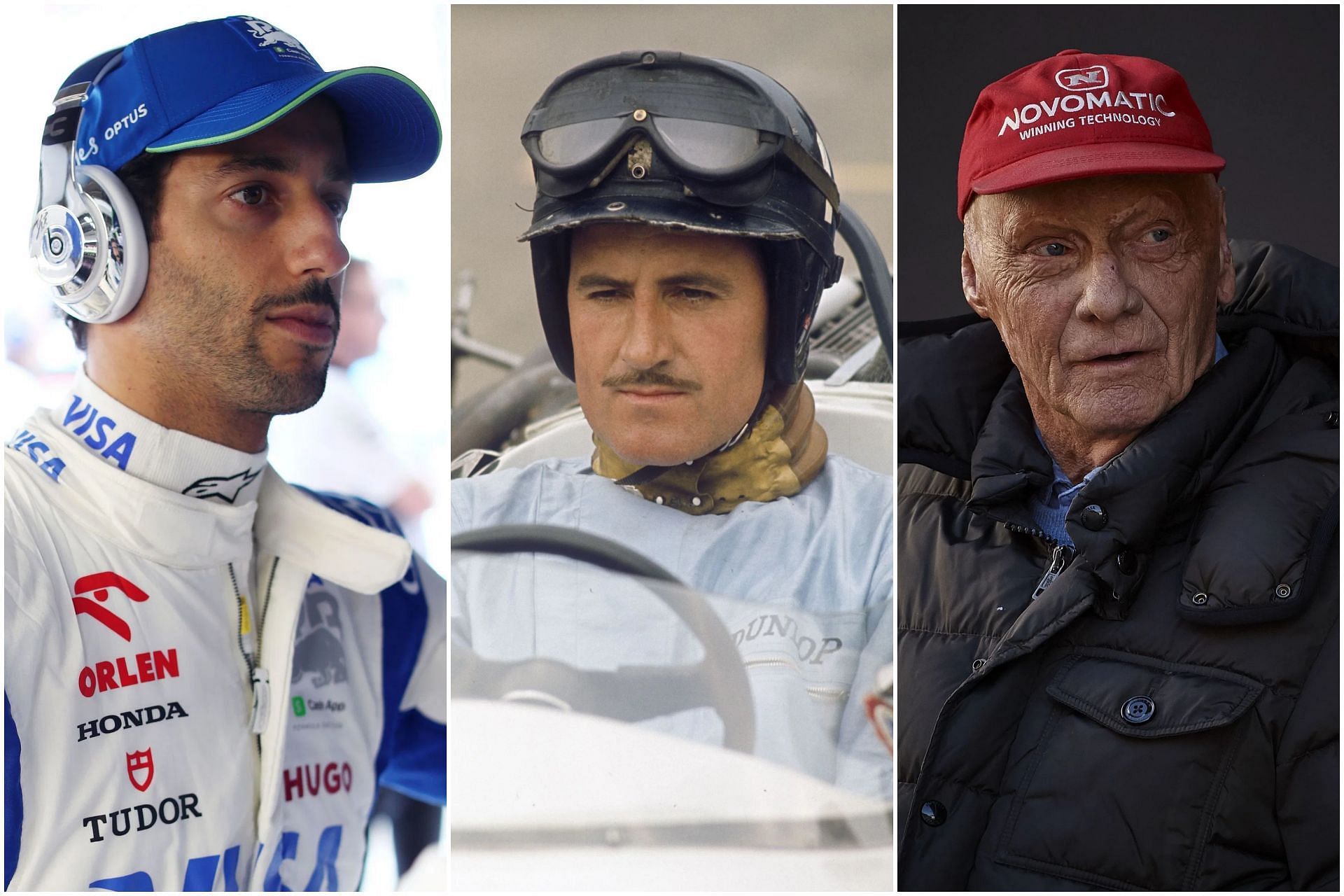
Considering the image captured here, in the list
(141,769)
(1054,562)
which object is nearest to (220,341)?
(141,769)

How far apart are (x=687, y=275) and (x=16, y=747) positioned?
1.27 m

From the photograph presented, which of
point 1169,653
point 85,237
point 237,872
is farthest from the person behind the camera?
point 237,872

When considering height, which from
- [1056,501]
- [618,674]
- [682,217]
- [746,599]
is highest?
[682,217]

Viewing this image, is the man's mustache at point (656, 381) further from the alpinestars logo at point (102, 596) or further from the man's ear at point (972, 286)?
the alpinestars logo at point (102, 596)

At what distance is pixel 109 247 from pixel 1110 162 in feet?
4.93

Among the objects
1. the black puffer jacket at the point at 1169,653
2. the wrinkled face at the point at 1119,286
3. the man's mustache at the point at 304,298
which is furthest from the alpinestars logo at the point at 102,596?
the wrinkled face at the point at 1119,286

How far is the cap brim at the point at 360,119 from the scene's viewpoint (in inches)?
77.2

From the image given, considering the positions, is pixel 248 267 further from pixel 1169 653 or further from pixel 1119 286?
pixel 1169 653

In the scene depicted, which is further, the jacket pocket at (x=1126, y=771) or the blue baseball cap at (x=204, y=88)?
the blue baseball cap at (x=204, y=88)

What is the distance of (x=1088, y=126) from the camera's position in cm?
199

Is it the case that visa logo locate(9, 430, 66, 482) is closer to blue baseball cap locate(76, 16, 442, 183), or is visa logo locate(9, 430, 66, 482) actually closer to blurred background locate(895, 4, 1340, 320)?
blue baseball cap locate(76, 16, 442, 183)

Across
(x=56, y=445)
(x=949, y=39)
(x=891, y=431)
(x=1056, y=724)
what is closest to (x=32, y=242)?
(x=56, y=445)

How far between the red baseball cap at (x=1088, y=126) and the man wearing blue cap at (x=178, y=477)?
94 cm

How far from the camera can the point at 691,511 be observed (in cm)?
231
